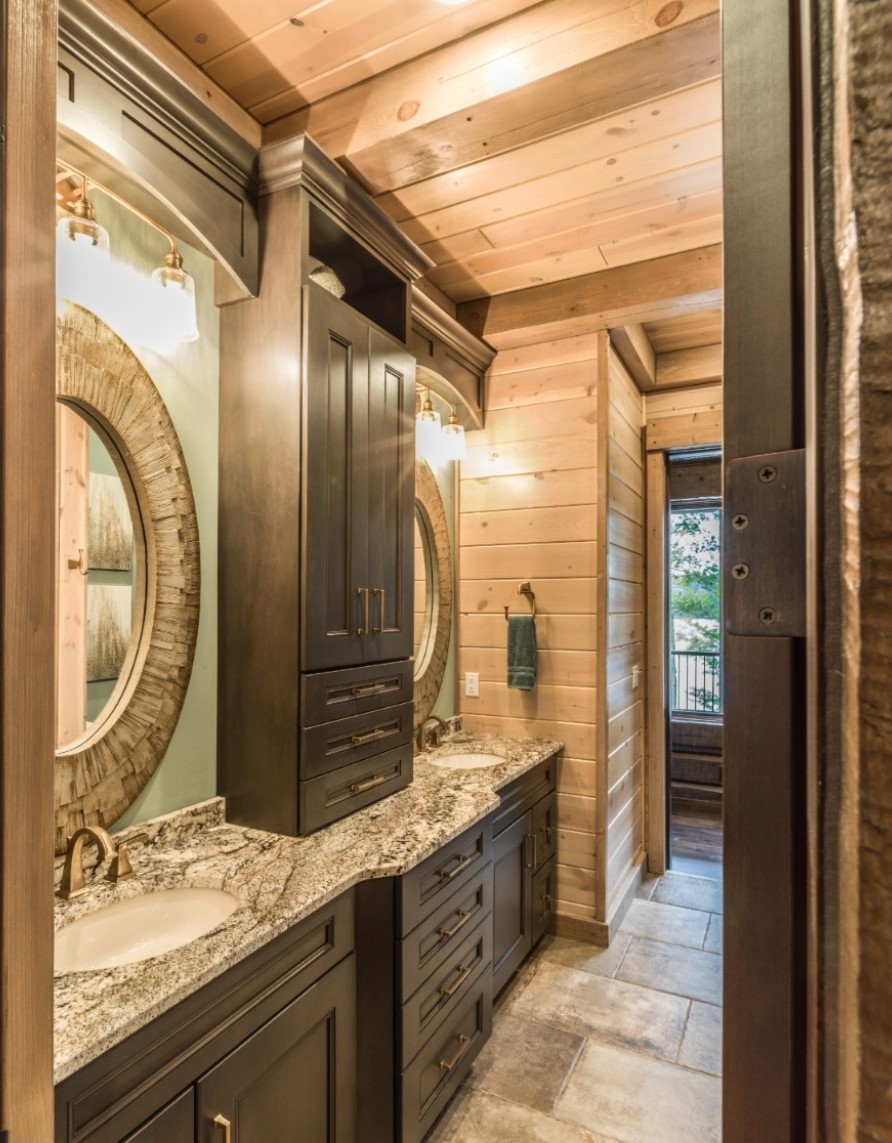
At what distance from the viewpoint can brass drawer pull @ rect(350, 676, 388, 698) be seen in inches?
73.9

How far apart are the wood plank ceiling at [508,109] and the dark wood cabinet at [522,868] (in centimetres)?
202

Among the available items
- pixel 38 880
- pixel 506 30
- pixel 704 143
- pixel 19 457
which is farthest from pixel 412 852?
pixel 704 143

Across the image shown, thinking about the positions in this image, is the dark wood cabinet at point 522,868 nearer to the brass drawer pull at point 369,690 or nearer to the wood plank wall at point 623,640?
the wood plank wall at point 623,640

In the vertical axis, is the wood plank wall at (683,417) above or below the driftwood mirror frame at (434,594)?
above

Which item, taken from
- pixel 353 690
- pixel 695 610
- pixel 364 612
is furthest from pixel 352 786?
pixel 695 610

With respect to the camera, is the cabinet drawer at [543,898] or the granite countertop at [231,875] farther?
the cabinet drawer at [543,898]

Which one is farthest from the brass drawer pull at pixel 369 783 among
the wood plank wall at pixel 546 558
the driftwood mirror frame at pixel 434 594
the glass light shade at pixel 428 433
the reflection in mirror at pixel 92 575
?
the glass light shade at pixel 428 433

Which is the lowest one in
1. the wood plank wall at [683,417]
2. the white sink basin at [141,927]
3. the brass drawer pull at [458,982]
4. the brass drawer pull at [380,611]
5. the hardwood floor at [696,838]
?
the hardwood floor at [696,838]

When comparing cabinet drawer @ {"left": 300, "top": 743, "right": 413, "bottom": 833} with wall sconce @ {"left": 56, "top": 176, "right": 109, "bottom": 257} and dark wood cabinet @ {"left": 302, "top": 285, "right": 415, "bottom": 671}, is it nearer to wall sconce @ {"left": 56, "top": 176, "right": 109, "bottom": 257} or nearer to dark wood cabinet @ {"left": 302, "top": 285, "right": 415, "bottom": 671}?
dark wood cabinet @ {"left": 302, "top": 285, "right": 415, "bottom": 671}

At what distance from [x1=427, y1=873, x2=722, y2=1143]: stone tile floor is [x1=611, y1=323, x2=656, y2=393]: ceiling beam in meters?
2.31

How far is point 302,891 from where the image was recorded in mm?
1357

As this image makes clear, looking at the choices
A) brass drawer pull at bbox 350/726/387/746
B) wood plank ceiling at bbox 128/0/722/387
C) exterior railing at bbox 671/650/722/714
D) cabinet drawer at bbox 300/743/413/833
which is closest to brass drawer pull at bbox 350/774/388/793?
cabinet drawer at bbox 300/743/413/833

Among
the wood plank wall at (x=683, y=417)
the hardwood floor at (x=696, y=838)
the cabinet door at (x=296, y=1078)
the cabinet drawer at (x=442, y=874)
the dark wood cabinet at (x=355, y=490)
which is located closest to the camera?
the cabinet door at (x=296, y=1078)

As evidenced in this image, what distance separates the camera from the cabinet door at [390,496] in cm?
196
